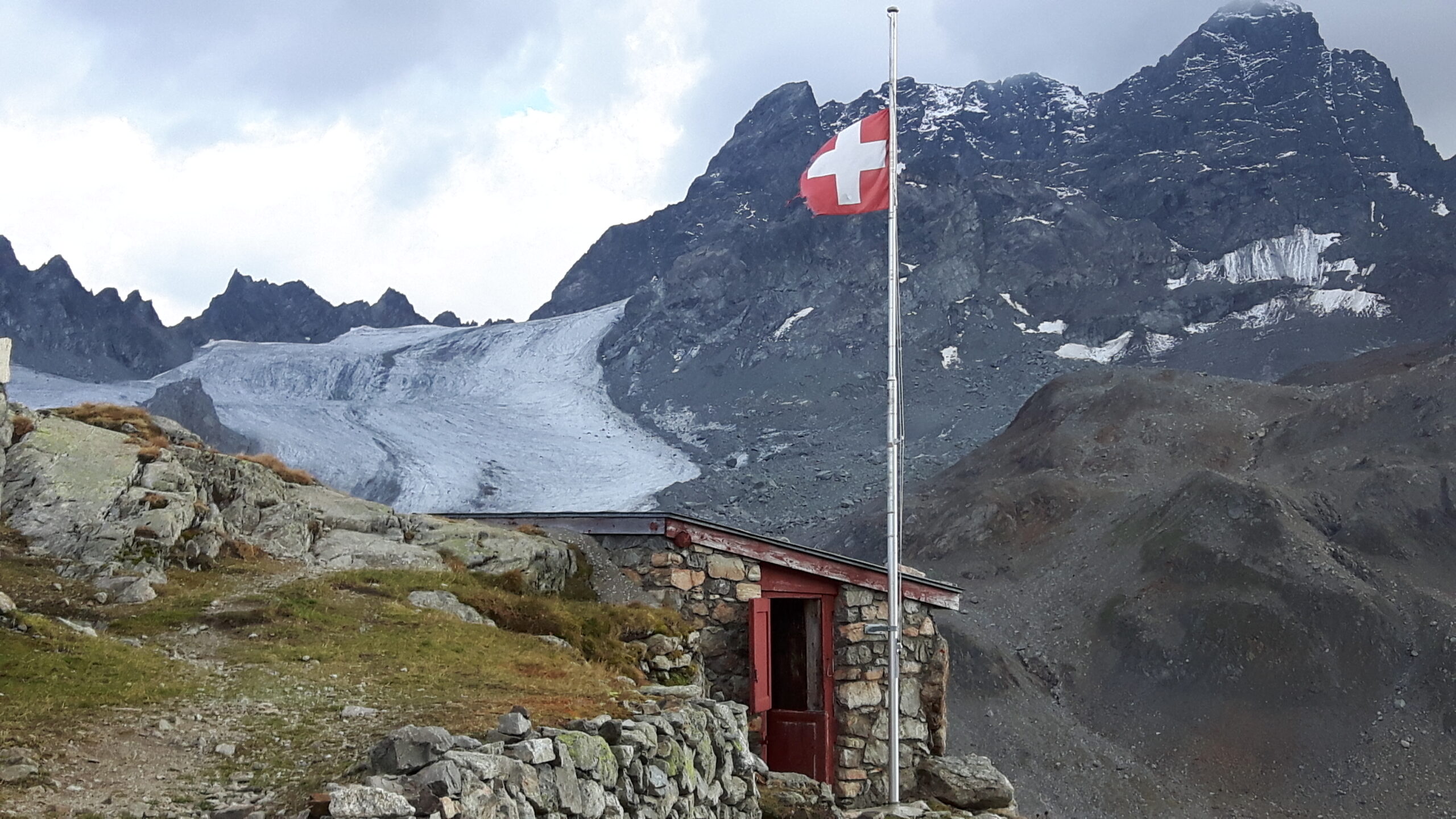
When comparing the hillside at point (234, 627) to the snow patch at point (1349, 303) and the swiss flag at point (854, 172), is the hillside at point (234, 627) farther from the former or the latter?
the snow patch at point (1349, 303)

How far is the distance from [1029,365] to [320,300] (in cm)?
10223

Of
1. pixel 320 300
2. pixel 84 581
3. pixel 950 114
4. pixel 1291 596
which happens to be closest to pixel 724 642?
pixel 84 581

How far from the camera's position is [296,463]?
301ft

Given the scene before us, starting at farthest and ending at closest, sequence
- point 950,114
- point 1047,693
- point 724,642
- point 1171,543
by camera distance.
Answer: point 950,114 → point 1171,543 → point 1047,693 → point 724,642

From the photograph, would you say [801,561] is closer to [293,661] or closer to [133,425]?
[293,661]

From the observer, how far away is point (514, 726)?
823 centimetres

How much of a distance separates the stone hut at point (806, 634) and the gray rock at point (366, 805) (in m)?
9.79

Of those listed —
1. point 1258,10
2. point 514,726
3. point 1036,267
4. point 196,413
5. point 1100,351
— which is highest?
point 1258,10

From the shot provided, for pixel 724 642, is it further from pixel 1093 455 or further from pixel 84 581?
pixel 1093 455

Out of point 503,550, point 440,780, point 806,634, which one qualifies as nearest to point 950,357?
point 806,634

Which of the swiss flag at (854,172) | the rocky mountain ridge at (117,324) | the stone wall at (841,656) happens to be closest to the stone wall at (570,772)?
the stone wall at (841,656)

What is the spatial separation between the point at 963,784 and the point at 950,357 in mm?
113446

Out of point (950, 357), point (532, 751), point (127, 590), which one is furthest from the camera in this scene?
point (950, 357)

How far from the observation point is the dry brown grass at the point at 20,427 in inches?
588
